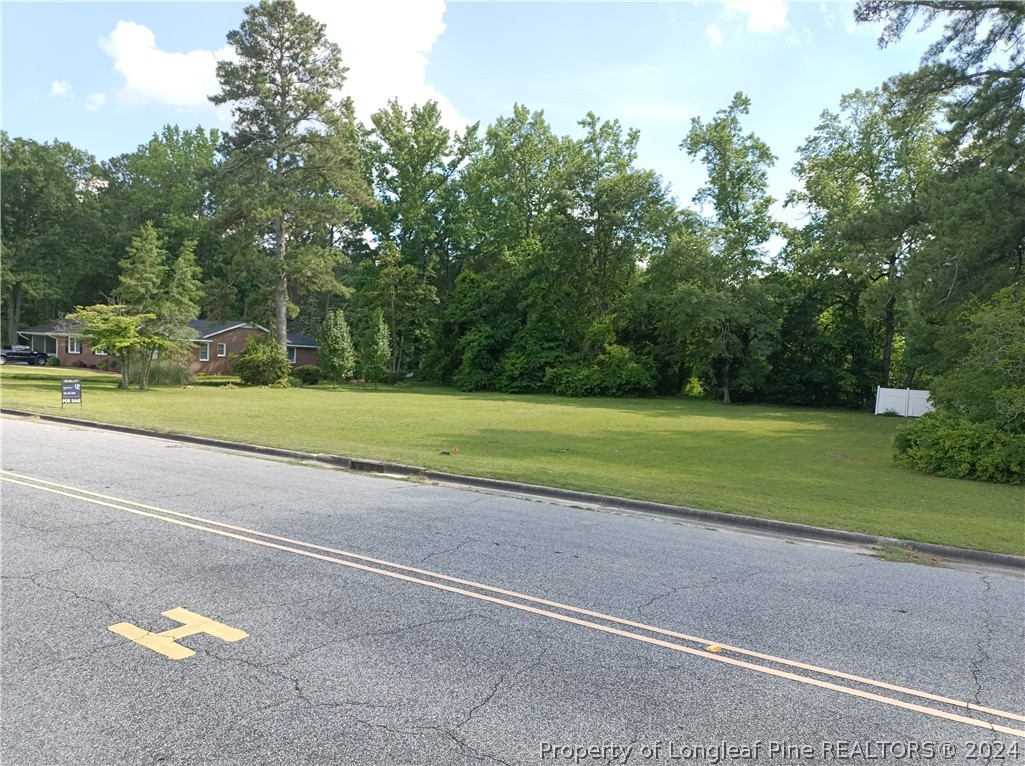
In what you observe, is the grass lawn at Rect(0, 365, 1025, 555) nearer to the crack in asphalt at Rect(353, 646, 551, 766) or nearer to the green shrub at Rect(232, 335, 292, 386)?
the crack in asphalt at Rect(353, 646, 551, 766)

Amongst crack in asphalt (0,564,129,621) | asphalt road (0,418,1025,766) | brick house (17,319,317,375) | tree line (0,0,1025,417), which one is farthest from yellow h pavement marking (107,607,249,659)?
brick house (17,319,317,375)

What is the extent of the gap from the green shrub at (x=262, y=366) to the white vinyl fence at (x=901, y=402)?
34.0 metres

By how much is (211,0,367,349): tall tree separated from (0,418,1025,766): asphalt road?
1403 inches

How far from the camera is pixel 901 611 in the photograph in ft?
17.5

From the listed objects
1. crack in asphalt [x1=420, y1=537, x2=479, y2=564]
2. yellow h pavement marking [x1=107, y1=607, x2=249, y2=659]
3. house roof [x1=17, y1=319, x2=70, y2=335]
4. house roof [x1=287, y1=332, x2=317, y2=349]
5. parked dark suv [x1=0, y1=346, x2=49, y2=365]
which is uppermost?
house roof [x1=17, y1=319, x2=70, y2=335]

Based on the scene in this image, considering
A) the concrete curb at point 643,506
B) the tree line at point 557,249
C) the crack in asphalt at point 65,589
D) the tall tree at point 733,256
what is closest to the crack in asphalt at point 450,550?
the crack in asphalt at point 65,589

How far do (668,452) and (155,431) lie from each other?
12638 mm

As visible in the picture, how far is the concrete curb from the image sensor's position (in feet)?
25.4

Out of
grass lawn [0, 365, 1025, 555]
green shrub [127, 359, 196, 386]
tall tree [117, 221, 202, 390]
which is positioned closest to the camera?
grass lawn [0, 365, 1025, 555]

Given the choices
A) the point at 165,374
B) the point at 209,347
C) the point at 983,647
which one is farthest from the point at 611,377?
the point at 983,647

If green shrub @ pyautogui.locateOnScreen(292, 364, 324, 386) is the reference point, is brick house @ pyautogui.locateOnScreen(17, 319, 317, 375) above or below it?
above

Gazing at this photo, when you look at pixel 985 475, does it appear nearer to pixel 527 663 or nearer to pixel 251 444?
pixel 527 663

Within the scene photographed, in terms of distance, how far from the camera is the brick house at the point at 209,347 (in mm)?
53500

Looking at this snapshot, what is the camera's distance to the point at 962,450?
14.1 m
